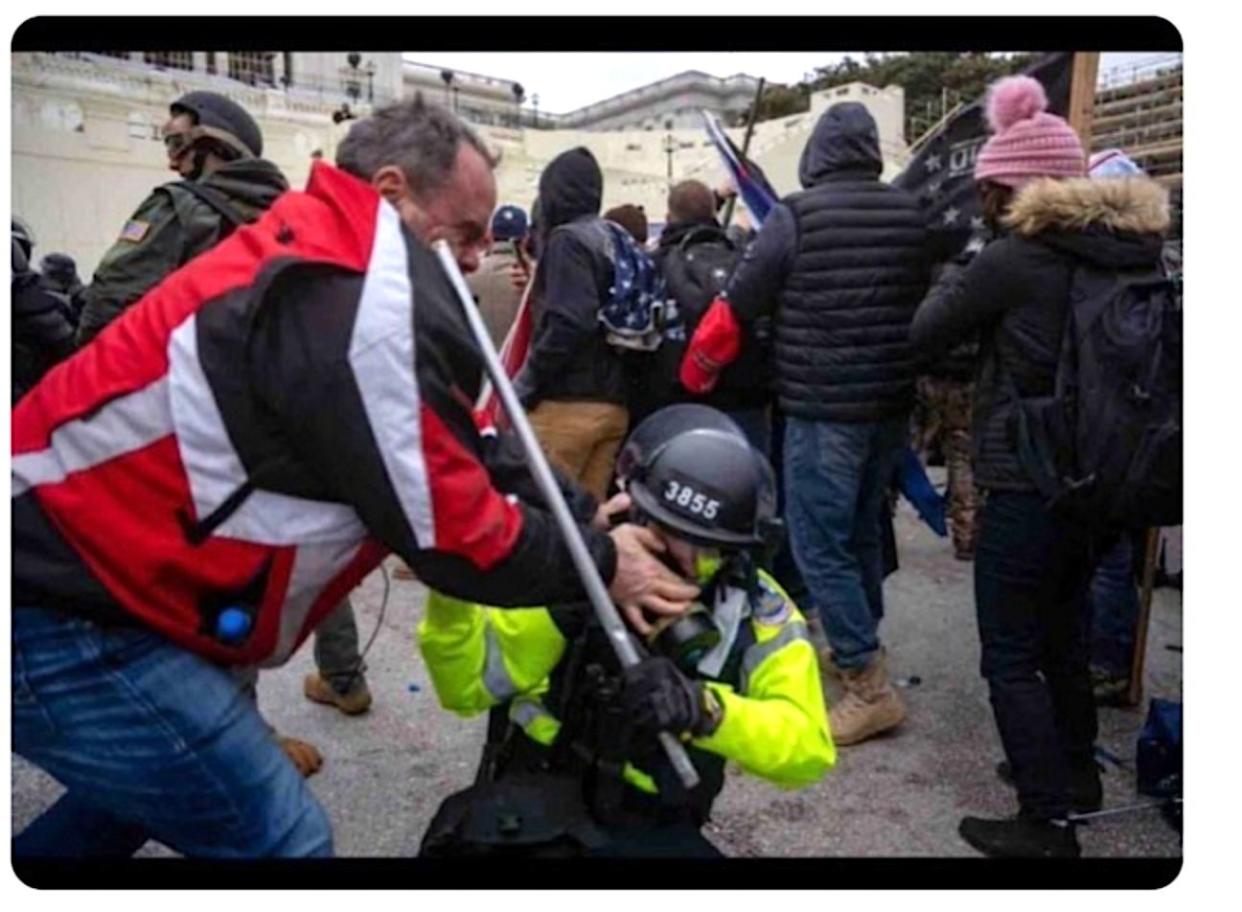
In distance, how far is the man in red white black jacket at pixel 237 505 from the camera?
1.58 m

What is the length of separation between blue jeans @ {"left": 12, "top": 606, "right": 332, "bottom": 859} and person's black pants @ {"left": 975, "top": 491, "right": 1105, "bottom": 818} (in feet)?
5.56

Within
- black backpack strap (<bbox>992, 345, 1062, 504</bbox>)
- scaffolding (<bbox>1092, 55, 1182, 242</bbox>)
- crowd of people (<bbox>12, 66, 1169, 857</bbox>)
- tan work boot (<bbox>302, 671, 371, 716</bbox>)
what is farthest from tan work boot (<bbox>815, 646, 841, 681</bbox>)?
scaffolding (<bbox>1092, 55, 1182, 242</bbox>)

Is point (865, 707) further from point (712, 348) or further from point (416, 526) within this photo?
point (416, 526)

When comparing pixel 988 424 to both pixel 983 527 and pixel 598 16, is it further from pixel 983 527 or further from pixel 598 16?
pixel 598 16

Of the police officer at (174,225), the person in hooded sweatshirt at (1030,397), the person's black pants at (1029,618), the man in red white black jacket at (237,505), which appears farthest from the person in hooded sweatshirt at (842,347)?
the man in red white black jacket at (237,505)

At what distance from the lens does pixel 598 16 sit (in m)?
2.00

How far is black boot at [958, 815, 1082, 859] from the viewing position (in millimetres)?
2531

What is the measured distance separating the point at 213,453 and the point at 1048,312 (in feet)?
6.15

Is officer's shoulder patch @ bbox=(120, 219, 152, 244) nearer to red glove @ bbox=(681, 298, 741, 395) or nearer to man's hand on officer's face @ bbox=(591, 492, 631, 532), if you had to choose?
man's hand on officer's face @ bbox=(591, 492, 631, 532)


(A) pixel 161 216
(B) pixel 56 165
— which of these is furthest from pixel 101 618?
(A) pixel 161 216

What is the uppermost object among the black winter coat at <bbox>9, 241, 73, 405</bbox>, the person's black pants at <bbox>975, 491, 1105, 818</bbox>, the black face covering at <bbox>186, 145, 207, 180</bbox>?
the black face covering at <bbox>186, 145, 207, 180</bbox>

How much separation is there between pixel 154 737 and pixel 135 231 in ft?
4.96

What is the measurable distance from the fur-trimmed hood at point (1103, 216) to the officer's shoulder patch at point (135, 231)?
2.03m

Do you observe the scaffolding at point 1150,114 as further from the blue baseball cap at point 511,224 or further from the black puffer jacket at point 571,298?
the blue baseball cap at point 511,224
